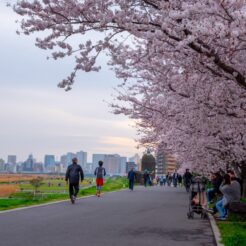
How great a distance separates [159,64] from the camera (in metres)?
14.1

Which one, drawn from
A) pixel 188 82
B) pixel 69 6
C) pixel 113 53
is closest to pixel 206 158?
pixel 188 82

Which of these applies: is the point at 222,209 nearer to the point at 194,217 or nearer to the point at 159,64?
the point at 194,217

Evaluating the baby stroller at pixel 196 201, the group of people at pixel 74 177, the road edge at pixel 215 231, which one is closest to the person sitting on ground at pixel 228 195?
the road edge at pixel 215 231

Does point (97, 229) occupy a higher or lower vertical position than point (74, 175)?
lower

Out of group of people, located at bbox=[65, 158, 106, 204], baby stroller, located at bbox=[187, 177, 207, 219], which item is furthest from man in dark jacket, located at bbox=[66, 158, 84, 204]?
baby stroller, located at bbox=[187, 177, 207, 219]

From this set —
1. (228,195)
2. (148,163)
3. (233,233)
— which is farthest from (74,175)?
(148,163)

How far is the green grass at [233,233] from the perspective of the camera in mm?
9164

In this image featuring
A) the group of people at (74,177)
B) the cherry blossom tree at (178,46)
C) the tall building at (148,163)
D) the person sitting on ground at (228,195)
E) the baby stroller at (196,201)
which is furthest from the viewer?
the tall building at (148,163)

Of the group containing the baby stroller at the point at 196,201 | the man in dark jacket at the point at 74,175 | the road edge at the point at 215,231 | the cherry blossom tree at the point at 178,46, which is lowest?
the road edge at the point at 215,231

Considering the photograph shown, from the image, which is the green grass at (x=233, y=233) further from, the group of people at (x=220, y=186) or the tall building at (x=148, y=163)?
the tall building at (x=148, y=163)

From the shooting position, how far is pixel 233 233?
11039 millimetres

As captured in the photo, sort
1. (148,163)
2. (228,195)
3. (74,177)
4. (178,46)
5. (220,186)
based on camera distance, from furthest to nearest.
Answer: (148,163) → (74,177) → (220,186) → (228,195) → (178,46)

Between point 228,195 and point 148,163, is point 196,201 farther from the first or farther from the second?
point 148,163

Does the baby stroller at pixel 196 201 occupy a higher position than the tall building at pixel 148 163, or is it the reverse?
the tall building at pixel 148 163
